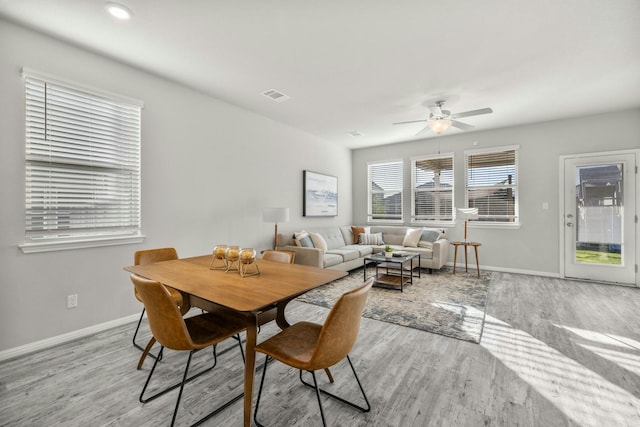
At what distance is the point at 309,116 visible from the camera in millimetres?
Answer: 4785

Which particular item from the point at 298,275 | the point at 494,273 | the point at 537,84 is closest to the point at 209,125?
the point at 298,275

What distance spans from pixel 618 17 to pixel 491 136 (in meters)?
3.38

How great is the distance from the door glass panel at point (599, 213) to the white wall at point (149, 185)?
16.2 ft

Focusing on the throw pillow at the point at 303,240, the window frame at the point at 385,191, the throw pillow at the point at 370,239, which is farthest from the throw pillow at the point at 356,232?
the throw pillow at the point at 303,240

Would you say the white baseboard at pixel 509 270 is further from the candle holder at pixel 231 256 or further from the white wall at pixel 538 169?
the candle holder at pixel 231 256

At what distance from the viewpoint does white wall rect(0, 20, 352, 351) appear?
239 centimetres

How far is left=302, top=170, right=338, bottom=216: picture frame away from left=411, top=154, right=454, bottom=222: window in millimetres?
1807

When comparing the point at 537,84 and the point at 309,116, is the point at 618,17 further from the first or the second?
the point at 309,116

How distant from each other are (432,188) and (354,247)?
7.29 feet

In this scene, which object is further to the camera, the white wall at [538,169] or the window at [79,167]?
the white wall at [538,169]

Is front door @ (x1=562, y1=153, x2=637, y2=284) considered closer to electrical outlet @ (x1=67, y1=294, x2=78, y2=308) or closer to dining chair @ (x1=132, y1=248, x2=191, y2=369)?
dining chair @ (x1=132, y1=248, x2=191, y2=369)

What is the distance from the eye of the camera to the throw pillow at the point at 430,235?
224 inches

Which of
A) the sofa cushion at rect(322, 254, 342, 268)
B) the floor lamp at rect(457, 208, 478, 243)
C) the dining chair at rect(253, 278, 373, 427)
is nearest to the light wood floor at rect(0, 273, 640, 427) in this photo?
the dining chair at rect(253, 278, 373, 427)

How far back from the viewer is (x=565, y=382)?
6.59 feet
